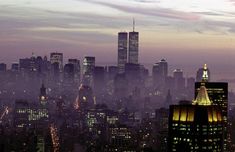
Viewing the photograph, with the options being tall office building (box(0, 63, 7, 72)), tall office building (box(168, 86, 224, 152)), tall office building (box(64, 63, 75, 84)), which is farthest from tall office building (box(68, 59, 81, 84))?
tall office building (box(168, 86, 224, 152))

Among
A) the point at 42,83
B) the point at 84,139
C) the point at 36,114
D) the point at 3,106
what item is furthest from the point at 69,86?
the point at 84,139

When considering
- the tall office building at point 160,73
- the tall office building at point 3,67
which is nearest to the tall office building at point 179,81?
the tall office building at point 160,73

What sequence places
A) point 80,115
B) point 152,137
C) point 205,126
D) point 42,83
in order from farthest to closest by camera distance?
point 42,83, point 80,115, point 152,137, point 205,126

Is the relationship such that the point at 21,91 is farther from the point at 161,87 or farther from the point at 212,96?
the point at 212,96

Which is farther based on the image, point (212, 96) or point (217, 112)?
point (212, 96)

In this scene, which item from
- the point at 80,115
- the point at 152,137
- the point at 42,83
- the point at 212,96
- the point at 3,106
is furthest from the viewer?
the point at 42,83

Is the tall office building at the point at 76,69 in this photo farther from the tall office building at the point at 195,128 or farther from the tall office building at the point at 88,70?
the tall office building at the point at 195,128

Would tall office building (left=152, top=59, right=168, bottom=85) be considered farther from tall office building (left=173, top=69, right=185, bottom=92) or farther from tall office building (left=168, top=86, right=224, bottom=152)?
tall office building (left=168, top=86, right=224, bottom=152)
